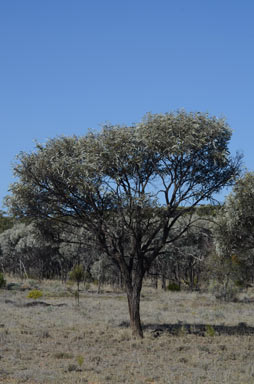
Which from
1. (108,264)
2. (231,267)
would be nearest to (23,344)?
(231,267)

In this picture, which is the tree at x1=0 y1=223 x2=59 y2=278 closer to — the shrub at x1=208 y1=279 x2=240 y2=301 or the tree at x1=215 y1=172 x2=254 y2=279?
the shrub at x1=208 y1=279 x2=240 y2=301

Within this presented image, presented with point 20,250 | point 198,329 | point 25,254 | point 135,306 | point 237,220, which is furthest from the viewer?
point 25,254

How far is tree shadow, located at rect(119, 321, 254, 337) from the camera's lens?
23.0 metres

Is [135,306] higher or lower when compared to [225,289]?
lower

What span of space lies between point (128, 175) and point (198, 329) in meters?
9.26

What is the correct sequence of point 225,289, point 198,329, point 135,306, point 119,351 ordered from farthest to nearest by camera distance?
point 225,289
point 198,329
point 135,306
point 119,351

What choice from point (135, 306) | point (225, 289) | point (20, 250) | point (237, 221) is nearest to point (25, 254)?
point (20, 250)

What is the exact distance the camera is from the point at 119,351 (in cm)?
1891

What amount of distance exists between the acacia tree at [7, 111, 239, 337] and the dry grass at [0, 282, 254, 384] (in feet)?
8.82

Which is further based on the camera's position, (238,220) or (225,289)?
(225,289)

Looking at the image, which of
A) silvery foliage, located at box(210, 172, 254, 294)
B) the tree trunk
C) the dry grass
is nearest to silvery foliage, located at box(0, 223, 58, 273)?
the dry grass

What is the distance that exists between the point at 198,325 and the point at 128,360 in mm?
11051

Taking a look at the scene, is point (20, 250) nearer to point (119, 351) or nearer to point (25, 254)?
point (25, 254)

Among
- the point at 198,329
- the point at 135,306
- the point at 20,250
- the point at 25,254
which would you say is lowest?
the point at 198,329
